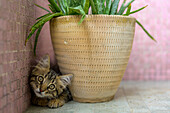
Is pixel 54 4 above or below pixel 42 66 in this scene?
above

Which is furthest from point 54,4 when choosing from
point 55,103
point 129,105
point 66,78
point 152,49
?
point 152,49

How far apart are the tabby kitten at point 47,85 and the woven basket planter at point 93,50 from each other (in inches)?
3.2

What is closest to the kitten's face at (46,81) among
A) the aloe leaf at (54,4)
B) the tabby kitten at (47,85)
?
the tabby kitten at (47,85)

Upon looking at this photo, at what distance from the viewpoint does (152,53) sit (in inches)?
79.7

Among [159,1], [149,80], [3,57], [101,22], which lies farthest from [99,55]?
[159,1]

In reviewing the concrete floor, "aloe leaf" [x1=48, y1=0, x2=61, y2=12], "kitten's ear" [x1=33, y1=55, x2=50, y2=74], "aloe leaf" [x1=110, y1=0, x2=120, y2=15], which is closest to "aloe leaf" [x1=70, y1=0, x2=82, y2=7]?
"aloe leaf" [x1=48, y1=0, x2=61, y2=12]

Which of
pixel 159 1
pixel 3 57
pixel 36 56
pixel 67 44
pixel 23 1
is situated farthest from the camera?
pixel 159 1

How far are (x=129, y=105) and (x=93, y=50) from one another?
0.40m

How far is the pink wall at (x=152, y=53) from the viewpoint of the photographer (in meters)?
2.00

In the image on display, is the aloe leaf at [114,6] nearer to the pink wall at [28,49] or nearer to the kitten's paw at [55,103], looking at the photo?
the pink wall at [28,49]

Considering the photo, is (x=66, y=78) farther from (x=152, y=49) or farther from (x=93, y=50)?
(x=152, y=49)

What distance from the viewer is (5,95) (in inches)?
36.0

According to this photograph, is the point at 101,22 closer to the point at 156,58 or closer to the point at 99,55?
the point at 99,55

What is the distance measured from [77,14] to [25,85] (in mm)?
504
